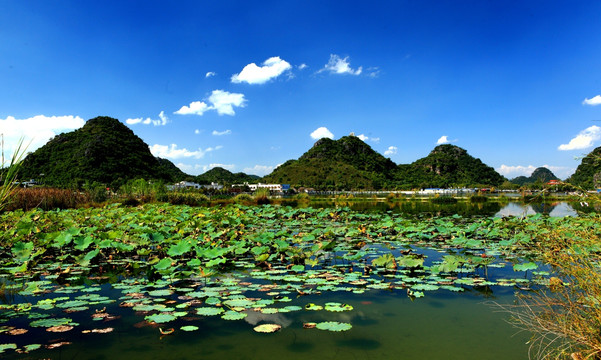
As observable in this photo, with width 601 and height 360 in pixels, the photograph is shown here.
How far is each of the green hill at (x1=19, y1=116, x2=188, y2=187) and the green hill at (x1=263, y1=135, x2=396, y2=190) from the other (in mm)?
44501

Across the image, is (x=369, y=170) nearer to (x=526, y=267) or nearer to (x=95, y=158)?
(x=95, y=158)

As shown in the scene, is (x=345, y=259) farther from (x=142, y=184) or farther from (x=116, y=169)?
(x=116, y=169)

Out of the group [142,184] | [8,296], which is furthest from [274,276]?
[142,184]

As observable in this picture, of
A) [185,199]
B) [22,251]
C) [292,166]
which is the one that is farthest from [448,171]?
[22,251]

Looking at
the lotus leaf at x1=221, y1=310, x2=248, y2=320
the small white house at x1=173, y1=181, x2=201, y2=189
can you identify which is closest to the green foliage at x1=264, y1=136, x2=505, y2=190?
the small white house at x1=173, y1=181, x2=201, y2=189

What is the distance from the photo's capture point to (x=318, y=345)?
121 inches

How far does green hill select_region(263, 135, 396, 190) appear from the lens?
3912 inches

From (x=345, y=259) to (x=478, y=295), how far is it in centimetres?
271

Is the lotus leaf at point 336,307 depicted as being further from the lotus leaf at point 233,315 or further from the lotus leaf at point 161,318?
the lotus leaf at point 161,318

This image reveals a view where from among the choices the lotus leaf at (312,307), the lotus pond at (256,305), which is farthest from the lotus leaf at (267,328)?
the lotus leaf at (312,307)

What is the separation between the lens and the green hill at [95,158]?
169ft

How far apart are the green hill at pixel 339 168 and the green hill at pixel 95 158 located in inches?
1752

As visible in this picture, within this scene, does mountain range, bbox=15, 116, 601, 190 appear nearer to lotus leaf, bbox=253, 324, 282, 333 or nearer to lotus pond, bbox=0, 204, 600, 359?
lotus pond, bbox=0, 204, 600, 359

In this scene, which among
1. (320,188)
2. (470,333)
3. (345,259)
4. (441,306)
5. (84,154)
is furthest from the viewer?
(320,188)
